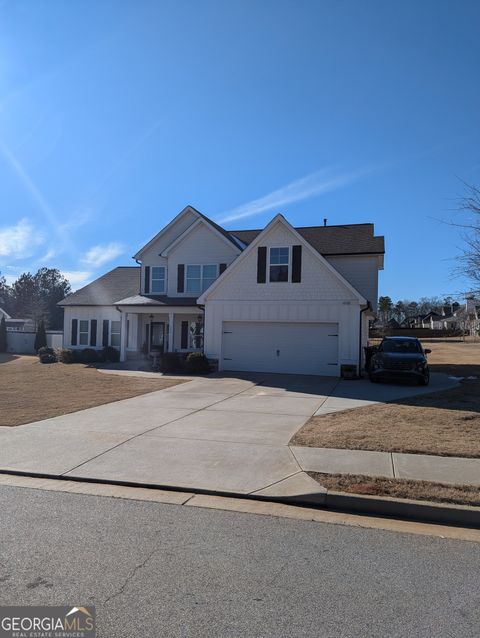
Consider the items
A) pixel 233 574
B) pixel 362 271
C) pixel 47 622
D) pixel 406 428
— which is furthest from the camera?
pixel 362 271

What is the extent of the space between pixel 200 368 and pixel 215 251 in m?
7.04

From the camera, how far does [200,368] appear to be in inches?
830

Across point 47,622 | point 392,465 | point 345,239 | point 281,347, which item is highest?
point 345,239

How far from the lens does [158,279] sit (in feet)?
88.8

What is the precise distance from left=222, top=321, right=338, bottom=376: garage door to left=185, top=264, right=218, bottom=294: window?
13.5ft

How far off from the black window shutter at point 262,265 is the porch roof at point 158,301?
156 inches

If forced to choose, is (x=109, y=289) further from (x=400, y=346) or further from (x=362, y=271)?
(x=400, y=346)

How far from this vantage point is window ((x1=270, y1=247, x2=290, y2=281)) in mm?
21109

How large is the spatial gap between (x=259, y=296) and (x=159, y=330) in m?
8.32

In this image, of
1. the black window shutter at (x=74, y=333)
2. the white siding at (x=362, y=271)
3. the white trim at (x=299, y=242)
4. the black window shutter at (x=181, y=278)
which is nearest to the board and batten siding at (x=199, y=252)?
the black window shutter at (x=181, y=278)

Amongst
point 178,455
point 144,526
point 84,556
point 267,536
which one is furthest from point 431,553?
point 178,455

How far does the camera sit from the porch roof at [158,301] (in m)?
24.2

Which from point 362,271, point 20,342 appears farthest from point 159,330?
point 20,342

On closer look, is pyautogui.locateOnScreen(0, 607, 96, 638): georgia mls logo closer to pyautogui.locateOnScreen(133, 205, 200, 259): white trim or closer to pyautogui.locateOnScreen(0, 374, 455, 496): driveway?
pyautogui.locateOnScreen(0, 374, 455, 496): driveway
